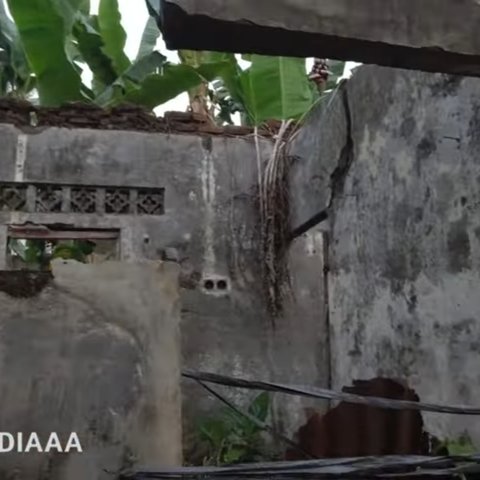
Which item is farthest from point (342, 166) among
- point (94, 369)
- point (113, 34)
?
point (113, 34)

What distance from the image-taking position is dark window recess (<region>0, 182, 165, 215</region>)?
7406 mm

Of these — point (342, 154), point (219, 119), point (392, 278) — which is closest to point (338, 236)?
point (342, 154)

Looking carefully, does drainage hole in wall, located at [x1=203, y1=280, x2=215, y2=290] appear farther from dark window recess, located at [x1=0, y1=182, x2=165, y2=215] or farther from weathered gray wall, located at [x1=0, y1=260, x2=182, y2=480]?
weathered gray wall, located at [x1=0, y1=260, x2=182, y2=480]

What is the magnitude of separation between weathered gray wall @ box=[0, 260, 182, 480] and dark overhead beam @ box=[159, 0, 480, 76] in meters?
1.21

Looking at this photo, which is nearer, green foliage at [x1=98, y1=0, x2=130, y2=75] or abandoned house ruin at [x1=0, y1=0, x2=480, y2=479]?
abandoned house ruin at [x1=0, y1=0, x2=480, y2=479]

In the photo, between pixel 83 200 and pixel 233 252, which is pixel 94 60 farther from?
pixel 233 252

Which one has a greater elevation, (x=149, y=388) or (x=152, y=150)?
(x=152, y=150)

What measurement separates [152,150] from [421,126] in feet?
10.5

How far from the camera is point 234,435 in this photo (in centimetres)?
725

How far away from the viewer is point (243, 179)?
7918mm

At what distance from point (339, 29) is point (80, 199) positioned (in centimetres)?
488

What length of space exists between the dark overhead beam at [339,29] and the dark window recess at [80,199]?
183 inches

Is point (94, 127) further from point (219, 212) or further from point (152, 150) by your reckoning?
point (219, 212)

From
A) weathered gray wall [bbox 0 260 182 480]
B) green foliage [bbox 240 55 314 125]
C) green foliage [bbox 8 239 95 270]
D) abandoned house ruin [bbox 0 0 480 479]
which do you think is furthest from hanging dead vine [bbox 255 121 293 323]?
weathered gray wall [bbox 0 260 182 480]
